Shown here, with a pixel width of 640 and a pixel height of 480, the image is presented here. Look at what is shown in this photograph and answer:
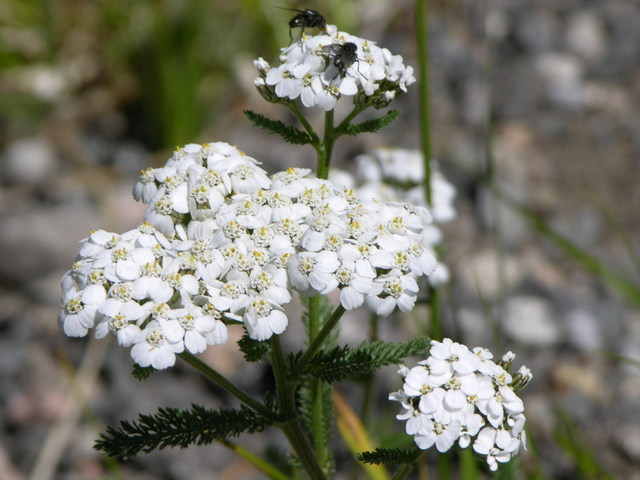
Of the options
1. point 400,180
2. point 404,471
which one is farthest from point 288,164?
point 404,471

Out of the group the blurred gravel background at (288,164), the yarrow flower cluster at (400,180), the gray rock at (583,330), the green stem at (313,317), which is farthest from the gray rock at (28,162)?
the green stem at (313,317)

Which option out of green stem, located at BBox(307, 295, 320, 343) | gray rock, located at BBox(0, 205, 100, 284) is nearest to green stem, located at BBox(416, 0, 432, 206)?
green stem, located at BBox(307, 295, 320, 343)

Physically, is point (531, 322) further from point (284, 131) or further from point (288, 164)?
point (284, 131)

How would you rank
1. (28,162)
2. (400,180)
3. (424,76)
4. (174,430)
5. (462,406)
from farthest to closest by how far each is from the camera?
(28,162) < (400,180) < (424,76) < (174,430) < (462,406)

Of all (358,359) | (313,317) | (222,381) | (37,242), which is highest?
(37,242)

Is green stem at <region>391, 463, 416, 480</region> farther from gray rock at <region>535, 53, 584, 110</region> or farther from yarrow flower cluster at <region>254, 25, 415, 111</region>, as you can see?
gray rock at <region>535, 53, 584, 110</region>

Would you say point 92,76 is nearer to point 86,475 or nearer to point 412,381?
point 86,475

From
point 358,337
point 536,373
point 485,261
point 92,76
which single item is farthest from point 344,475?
point 92,76

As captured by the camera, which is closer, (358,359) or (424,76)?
(358,359)
